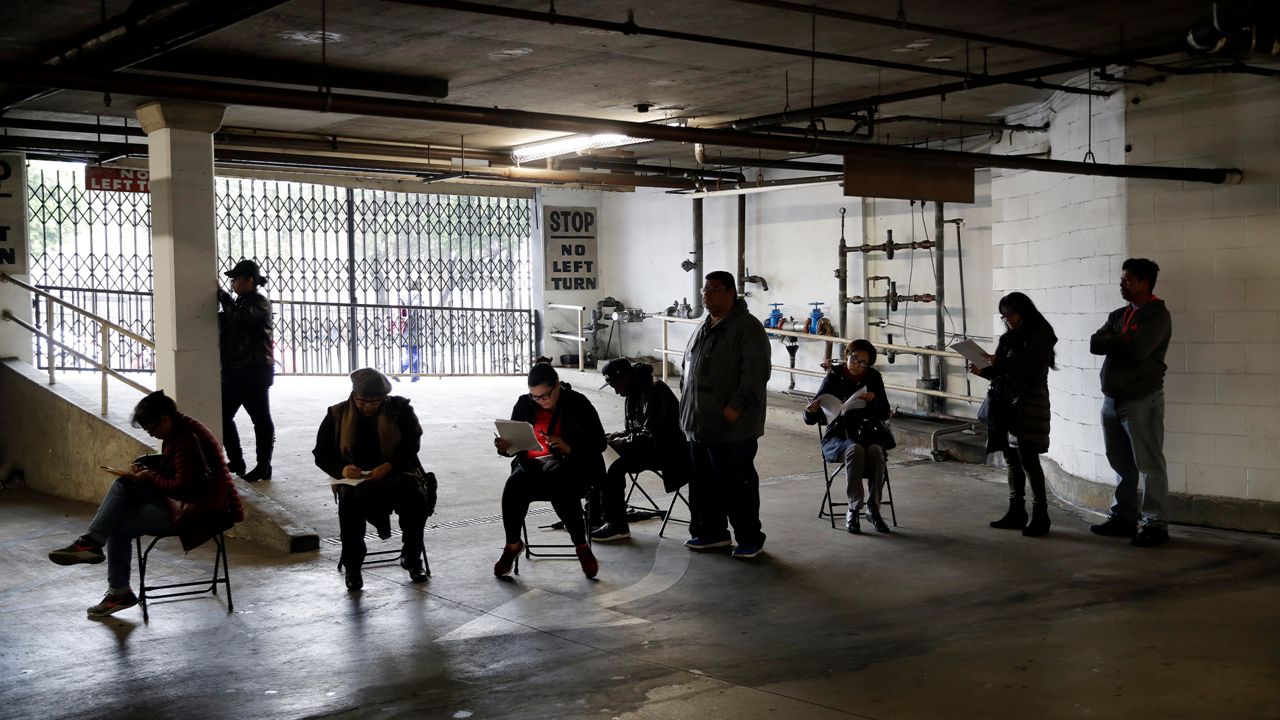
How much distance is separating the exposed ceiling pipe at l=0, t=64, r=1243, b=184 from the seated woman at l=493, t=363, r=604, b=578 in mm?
1397

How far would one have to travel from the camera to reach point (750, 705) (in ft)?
13.6

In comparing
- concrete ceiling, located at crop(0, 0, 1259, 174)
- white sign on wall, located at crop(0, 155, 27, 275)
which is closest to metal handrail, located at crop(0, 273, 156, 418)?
white sign on wall, located at crop(0, 155, 27, 275)

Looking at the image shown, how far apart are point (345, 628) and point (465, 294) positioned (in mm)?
11266

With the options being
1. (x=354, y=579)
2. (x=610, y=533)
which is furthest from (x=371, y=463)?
(x=610, y=533)

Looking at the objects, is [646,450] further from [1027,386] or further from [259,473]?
[259,473]

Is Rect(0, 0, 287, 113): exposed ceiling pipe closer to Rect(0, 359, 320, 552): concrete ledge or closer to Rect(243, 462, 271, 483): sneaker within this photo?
Rect(0, 359, 320, 552): concrete ledge

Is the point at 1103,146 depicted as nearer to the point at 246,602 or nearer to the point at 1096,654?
the point at 1096,654


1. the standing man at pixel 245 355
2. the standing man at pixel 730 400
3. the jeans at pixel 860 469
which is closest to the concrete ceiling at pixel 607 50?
the standing man at pixel 245 355

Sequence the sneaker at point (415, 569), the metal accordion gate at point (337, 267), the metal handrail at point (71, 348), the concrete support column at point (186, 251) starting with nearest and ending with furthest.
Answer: the sneaker at point (415, 569)
the concrete support column at point (186, 251)
the metal handrail at point (71, 348)
the metal accordion gate at point (337, 267)

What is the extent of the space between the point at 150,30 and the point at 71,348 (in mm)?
4978

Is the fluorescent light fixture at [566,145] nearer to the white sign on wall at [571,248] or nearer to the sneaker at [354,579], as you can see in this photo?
the white sign on wall at [571,248]

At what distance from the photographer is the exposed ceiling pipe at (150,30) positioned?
5.52m

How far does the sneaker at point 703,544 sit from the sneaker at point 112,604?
10.00 ft

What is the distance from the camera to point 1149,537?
6793 millimetres
